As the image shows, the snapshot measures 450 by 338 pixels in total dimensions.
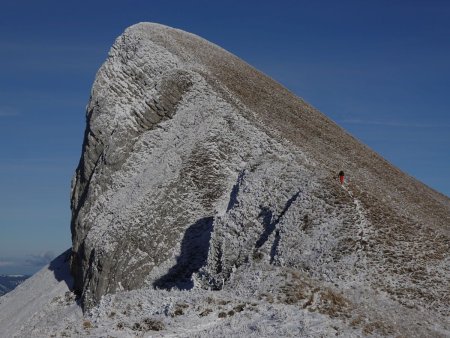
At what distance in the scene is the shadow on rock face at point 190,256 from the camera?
41.2 m

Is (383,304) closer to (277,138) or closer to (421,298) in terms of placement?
(421,298)

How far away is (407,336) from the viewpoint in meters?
24.2

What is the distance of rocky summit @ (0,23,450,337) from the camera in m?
25.5

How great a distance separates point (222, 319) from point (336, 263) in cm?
826

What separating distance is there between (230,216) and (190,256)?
7360mm

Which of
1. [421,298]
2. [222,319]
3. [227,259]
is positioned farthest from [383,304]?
[227,259]

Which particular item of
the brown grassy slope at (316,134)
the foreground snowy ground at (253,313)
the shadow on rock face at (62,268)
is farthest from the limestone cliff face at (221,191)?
the shadow on rock face at (62,268)

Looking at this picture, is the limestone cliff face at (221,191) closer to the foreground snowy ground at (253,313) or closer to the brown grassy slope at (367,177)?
the brown grassy slope at (367,177)

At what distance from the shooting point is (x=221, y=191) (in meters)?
45.9

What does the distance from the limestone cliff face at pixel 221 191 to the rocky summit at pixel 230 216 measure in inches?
4.8

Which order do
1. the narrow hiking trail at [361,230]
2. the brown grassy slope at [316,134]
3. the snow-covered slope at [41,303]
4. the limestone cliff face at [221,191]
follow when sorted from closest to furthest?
the narrow hiking trail at [361,230]
the limestone cliff face at [221,191]
the brown grassy slope at [316,134]
the snow-covered slope at [41,303]

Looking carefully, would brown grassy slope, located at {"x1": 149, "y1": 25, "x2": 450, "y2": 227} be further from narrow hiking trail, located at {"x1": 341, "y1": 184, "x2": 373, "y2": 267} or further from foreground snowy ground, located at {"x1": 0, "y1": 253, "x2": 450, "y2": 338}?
foreground snowy ground, located at {"x1": 0, "y1": 253, "x2": 450, "y2": 338}

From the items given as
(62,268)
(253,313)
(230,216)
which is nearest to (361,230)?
(230,216)

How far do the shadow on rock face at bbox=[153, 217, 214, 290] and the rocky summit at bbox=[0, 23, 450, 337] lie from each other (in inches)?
4.4
